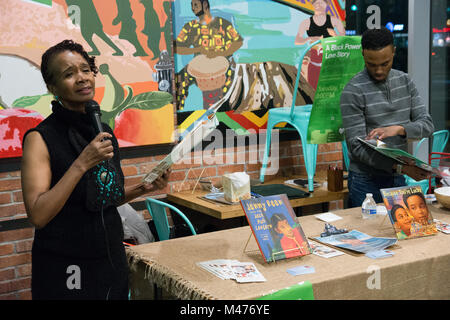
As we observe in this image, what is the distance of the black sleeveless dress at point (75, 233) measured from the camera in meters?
1.81

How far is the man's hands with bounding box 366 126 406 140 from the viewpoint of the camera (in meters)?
2.81

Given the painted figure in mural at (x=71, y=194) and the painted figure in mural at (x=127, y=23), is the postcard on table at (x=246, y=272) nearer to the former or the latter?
the painted figure in mural at (x=71, y=194)

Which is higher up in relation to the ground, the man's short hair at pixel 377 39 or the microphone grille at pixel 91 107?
the man's short hair at pixel 377 39

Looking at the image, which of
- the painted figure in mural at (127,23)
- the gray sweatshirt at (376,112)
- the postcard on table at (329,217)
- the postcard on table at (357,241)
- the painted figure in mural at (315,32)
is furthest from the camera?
the painted figure in mural at (315,32)

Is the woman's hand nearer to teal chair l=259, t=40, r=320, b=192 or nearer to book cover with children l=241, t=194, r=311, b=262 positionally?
book cover with children l=241, t=194, r=311, b=262

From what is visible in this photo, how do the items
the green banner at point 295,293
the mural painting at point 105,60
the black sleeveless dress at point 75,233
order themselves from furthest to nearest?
the mural painting at point 105,60 → the black sleeveless dress at point 75,233 → the green banner at point 295,293

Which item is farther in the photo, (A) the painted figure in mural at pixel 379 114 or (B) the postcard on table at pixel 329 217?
(A) the painted figure in mural at pixel 379 114

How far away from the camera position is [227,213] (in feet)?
11.1

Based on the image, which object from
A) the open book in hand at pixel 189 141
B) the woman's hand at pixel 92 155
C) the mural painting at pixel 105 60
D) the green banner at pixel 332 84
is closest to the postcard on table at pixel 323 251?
the open book in hand at pixel 189 141

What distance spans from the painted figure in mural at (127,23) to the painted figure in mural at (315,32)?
4.53ft

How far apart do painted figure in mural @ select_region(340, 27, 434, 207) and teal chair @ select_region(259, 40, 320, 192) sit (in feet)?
3.01

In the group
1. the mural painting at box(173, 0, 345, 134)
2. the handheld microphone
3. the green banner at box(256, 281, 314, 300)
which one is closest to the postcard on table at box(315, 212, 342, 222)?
the green banner at box(256, 281, 314, 300)

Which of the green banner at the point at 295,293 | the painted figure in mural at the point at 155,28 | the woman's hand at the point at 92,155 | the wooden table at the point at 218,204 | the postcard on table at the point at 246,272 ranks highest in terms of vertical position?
the painted figure in mural at the point at 155,28

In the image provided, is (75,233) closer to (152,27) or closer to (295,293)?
(295,293)
